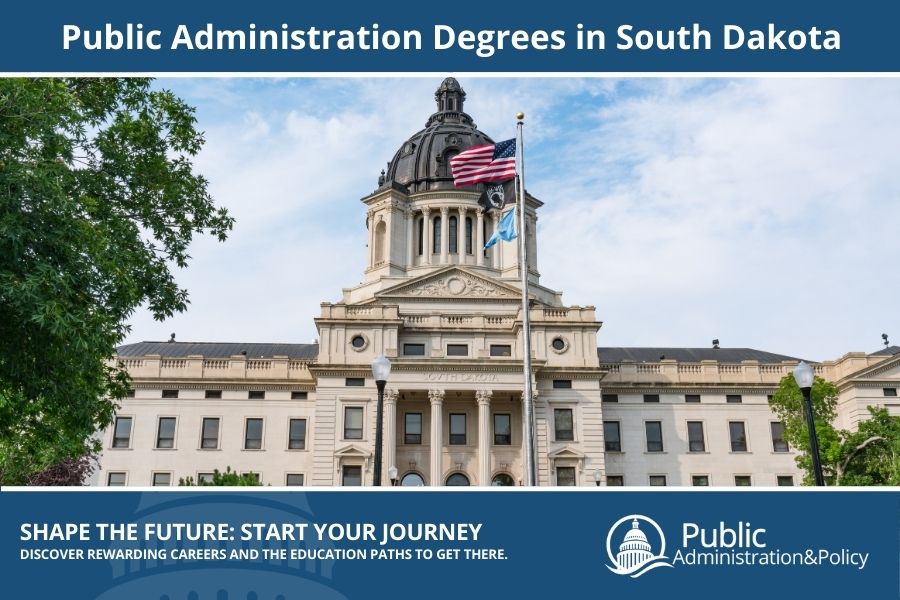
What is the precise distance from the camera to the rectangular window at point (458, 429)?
49750mm

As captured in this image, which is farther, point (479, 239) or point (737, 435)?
point (479, 239)

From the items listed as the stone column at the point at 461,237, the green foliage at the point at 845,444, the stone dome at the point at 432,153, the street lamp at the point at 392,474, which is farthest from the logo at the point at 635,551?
the stone dome at the point at 432,153

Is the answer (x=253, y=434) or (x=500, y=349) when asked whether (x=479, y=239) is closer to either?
(x=500, y=349)

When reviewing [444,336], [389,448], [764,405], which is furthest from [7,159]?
[764,405]


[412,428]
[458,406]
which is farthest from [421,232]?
[412,428]

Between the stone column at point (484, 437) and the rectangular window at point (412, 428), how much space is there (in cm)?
390

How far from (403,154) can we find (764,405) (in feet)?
120

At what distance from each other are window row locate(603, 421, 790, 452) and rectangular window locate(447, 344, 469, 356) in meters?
10.1

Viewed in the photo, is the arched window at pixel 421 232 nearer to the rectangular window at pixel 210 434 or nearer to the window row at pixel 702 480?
the rectangular window at pixel 210 434

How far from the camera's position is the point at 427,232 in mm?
65500

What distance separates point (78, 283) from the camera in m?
15.6

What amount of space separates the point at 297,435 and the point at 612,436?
19.9 metres

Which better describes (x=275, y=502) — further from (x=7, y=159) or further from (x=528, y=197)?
(x=528, y=197)

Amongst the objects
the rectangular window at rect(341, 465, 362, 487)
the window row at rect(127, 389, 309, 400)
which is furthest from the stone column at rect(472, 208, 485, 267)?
the rectangular window at rect(341, 465, 362, 487)
